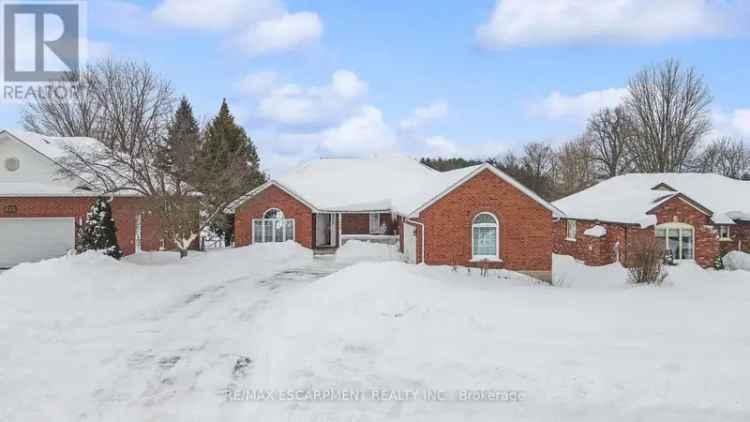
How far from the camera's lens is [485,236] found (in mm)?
23234

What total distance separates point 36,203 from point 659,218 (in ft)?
91.4

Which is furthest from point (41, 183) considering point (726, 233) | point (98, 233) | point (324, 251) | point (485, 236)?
point (726, 233)

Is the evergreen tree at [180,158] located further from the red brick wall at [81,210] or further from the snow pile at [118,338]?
the snow pile at [118,338]

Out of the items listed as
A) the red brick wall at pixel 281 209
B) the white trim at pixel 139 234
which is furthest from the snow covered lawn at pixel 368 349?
the red brick wall at pixel 281 209

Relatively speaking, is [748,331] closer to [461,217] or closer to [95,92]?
[461,217]

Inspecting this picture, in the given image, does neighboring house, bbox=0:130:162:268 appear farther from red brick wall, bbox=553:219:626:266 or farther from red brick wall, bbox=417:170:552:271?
red brick wall, bbox=553:219:626:266

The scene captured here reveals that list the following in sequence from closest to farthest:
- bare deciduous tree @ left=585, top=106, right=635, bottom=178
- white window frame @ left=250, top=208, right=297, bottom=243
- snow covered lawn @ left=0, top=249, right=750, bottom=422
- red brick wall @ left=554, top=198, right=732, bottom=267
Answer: snow covered lawn @ left=0, top=249, right=750, bottom=422
red brick wall @ left=554, top=198, right=732, bottom=267
white window frame @ left=250, top=208, right=297, bottom=243
bare deciduous tree @ left=585, top=106, right=635, bottom=178

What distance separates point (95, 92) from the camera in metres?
42.7

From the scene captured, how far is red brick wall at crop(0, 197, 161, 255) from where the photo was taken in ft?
85.0

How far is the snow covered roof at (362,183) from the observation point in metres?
29.2

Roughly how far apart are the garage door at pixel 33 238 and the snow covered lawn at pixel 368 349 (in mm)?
9431

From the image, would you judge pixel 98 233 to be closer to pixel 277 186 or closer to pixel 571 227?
pixel 277 186

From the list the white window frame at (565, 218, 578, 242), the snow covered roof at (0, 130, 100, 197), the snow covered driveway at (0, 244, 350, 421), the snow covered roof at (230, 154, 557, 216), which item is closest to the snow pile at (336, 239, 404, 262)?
the snow covered roof at (230, 154, 557, 216)

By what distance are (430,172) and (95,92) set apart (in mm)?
25470
